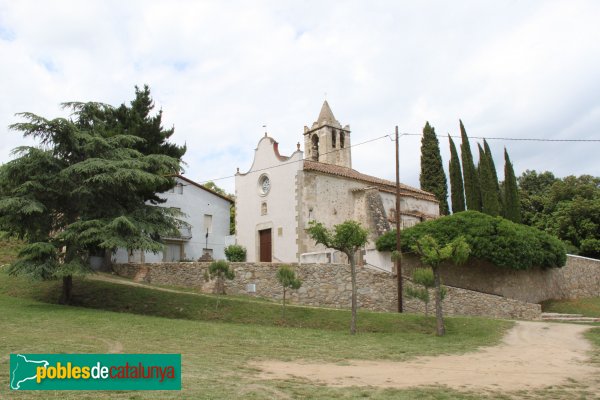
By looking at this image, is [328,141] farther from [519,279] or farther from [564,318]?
[564,318]

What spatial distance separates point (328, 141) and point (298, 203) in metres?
10.9

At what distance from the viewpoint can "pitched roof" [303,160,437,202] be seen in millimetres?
31305

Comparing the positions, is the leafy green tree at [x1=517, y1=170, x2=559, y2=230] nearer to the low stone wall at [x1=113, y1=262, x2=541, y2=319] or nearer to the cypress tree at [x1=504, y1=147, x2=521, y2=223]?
the cypress tree at [x1=504, y1=147, x2=521, y2=223]

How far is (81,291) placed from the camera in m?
23.3

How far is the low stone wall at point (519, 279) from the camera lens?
2661 centimetres

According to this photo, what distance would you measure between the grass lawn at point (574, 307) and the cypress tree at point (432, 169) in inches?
477

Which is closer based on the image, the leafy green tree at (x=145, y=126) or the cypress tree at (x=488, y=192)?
the leafy green tree at (x=145, y=126)

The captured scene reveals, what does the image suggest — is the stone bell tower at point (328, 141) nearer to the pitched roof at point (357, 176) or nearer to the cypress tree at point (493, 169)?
the pitched roof at point (357, 176)

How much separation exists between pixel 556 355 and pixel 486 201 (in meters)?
23.6

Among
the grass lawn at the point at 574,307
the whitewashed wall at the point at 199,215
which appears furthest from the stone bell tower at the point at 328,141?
the grass lawn at the point at 574,307

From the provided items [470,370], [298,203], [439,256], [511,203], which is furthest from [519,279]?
[470,370]

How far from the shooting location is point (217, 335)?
50.6 feet

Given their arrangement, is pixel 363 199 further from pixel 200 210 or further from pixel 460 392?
pixel 460 392

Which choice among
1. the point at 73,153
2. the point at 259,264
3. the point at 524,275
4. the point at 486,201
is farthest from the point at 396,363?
the point at 486,201
